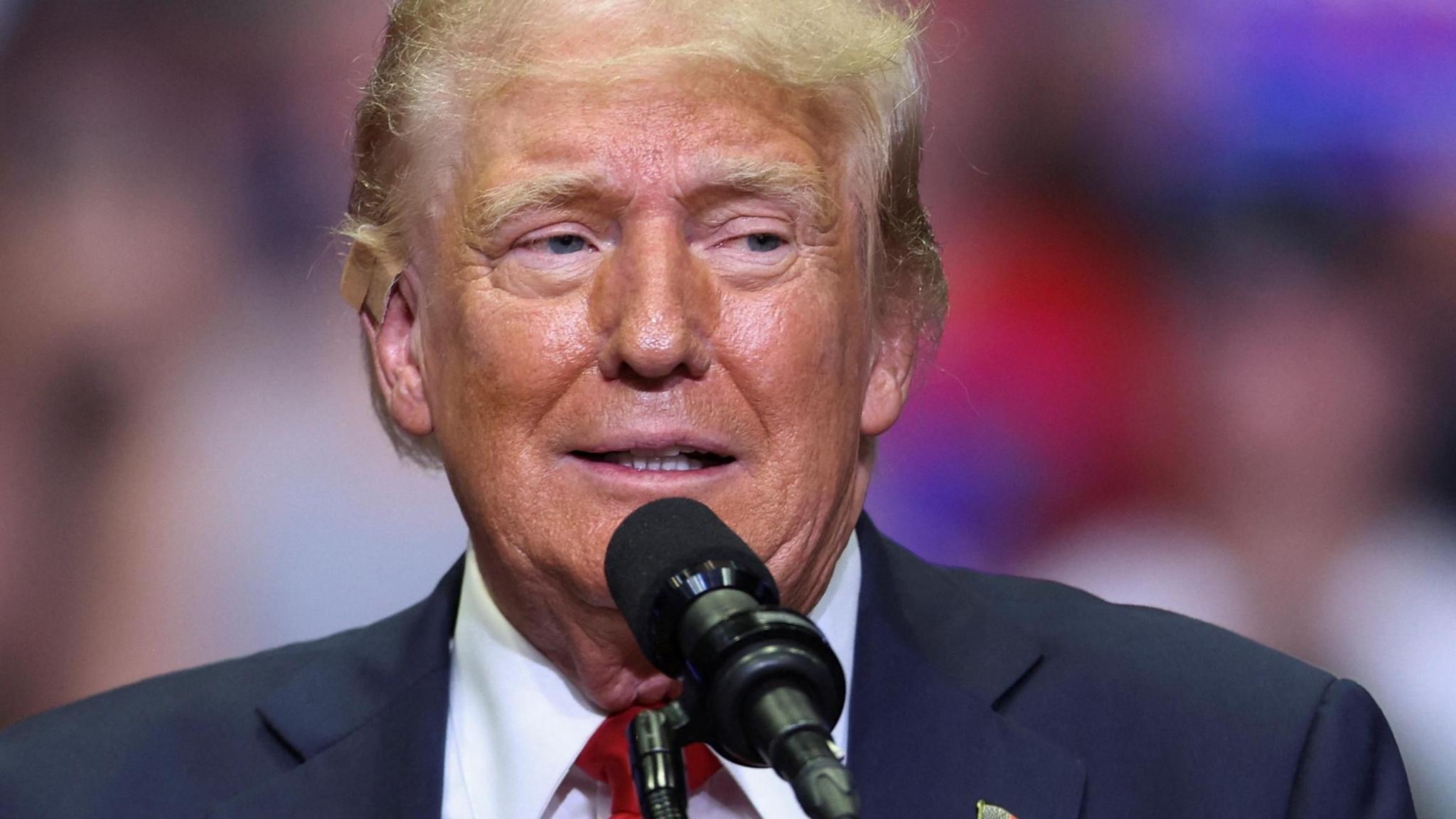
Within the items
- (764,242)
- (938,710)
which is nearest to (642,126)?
(764,242)

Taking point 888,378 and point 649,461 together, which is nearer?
point 649,461

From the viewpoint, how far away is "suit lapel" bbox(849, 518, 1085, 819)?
2.15 metres

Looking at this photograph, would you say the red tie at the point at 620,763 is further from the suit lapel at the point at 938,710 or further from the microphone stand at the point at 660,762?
the microphone stand at the point at 660,762

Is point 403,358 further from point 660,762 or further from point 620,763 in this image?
point 660,762

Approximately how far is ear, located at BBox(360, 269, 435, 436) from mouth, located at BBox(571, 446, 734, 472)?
0.32 meters

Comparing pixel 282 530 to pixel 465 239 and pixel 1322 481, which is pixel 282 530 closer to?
pixel 465 239

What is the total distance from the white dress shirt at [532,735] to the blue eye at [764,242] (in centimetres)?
44

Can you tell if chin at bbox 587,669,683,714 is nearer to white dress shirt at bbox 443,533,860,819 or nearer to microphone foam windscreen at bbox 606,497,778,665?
white dress shirt at bbox 443,533,860,819

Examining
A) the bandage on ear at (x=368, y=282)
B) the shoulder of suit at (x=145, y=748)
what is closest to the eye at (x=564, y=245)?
the bandage on ear at (x=368, y=282)

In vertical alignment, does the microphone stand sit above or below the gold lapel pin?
below

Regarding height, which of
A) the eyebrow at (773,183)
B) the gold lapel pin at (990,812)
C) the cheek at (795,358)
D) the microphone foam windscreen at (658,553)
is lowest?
the gold lapel pin at (990,812)

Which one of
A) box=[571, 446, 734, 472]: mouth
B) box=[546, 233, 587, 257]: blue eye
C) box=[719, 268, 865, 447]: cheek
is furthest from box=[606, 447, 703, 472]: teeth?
box=[546, 233, 587, 257]: blue eye

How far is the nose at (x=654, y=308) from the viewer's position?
→ 1992mm

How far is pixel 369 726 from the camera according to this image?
2.32 metres
